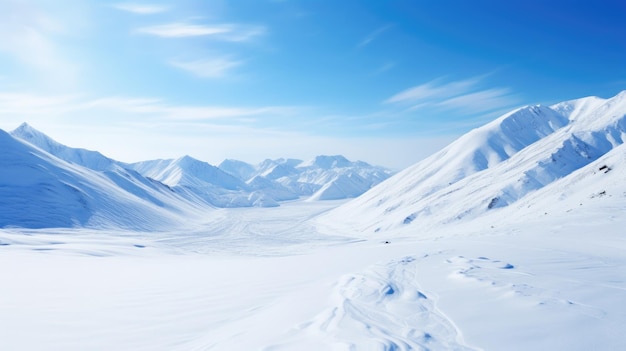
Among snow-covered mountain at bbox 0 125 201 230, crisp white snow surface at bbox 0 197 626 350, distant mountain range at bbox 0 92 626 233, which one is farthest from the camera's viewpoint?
snow-covered mountain at bbox 0 125 201 230

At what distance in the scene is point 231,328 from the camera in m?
6.72

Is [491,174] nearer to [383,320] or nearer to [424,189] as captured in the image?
[424,189]

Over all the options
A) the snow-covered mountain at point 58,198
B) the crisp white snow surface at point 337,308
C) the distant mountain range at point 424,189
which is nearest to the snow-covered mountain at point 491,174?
the distant mountain range at point 424,189

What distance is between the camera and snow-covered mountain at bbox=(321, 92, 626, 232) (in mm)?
62938

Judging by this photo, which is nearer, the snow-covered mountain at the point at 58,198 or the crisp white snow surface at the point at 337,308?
the crisp white snow surface at the point at 337,308

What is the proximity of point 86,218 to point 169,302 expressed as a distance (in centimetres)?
7888

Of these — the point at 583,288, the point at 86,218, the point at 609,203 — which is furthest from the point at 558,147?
the point at 86,218

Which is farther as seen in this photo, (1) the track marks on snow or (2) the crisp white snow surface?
(2) the crisp white snow surface

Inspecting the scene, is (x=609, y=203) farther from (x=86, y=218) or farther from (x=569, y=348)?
(x=86, y=218)

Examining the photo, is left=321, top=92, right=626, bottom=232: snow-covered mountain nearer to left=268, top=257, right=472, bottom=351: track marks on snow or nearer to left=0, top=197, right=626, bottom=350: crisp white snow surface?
left=0, top=197, right=626, bottom=350: crisp white snow surface

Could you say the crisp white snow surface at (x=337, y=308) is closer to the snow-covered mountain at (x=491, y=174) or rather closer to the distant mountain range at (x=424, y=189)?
the distant mountain range at (x=424, y=189)

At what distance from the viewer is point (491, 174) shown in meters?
84.1

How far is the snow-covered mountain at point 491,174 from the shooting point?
62938 mm

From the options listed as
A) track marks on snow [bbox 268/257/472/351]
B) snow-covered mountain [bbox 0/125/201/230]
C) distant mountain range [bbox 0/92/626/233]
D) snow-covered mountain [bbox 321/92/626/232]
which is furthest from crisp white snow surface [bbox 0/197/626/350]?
snow-covered mountain [bbox 0/125/201/230]
